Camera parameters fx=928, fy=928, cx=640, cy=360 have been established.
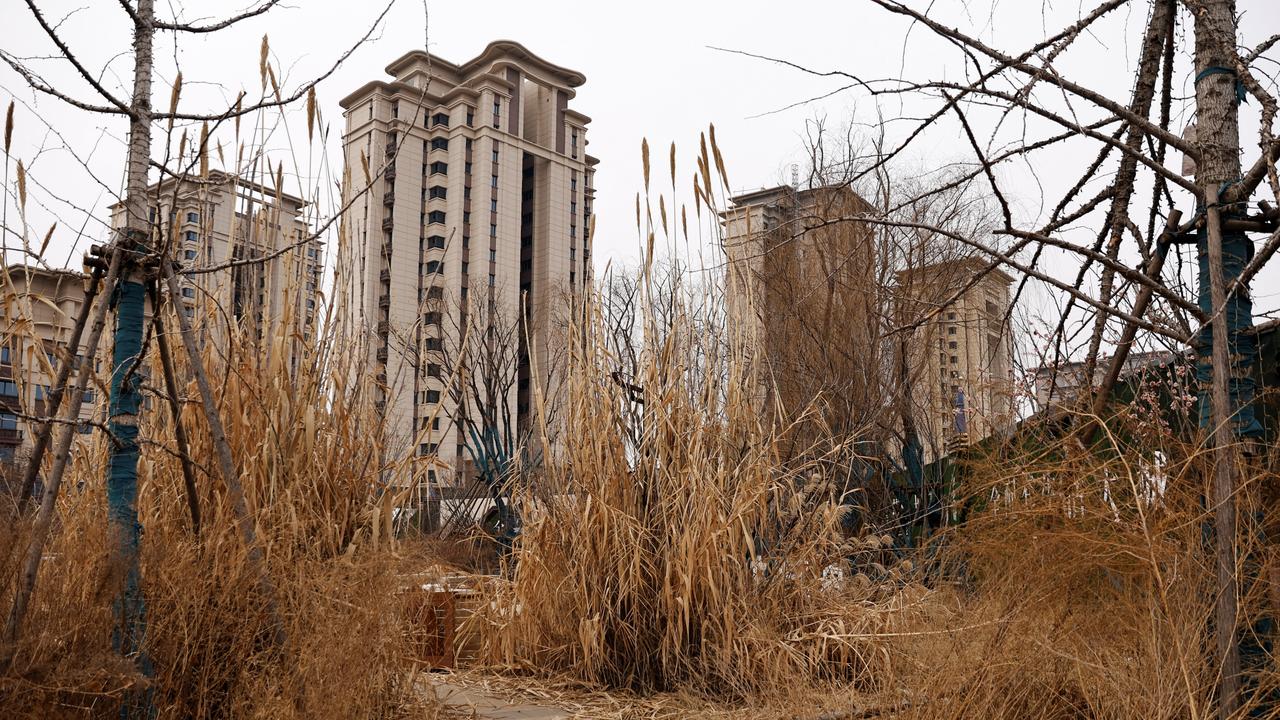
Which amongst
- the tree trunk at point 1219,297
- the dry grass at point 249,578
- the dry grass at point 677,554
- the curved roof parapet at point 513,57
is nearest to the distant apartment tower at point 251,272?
the dry grass at point 249,578

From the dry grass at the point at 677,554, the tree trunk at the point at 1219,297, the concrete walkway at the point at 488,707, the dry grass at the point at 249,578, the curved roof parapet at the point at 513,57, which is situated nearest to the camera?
the tree trunk at the point at 1219,297

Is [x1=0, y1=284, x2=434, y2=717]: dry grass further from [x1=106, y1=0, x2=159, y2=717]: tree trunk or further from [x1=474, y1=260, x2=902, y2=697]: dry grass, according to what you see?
[x1=474, y1=260, x2=902, y2=697]: dry grass

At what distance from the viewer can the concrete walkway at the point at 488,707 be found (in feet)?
8.73

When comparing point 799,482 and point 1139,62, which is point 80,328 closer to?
point 1139,62

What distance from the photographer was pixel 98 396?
265cm

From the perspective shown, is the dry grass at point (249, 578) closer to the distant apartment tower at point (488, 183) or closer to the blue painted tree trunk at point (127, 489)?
the blue painted tree trunk at point (127, 489)

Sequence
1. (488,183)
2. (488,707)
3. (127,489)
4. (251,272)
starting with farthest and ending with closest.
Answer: (488,183) < (488,707) < (251,272) < (127,489)

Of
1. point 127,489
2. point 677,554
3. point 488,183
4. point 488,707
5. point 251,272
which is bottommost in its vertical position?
point 488,707

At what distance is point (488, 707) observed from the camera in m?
2.85

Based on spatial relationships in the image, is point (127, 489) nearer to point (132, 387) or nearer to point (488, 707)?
point (132, 387)

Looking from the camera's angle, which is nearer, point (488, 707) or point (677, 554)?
point (488, 707)

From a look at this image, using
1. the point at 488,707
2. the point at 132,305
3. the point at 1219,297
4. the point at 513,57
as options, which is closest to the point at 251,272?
the point at 132,305

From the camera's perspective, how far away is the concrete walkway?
2.66 metres

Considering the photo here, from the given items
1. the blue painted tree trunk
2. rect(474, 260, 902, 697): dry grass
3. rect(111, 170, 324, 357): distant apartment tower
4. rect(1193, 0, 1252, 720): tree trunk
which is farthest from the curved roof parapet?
rect(1193, 0, 1252, 720): tree trunk
